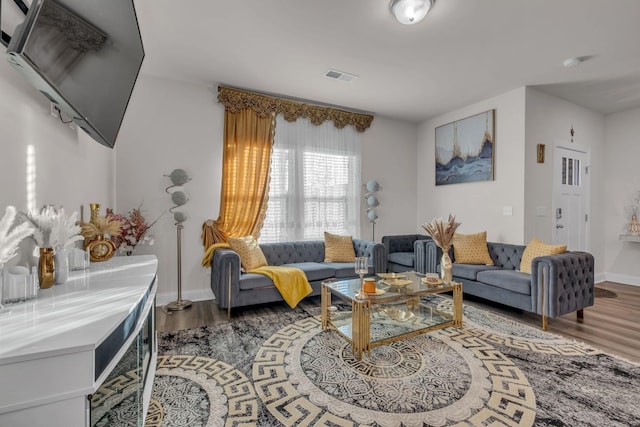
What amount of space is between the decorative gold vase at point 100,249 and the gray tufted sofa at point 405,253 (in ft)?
11.6

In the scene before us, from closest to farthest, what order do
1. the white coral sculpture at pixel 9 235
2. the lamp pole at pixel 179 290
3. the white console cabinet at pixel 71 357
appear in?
the white console cabinet at pixel 71 357 → the white coral sculpture at pixel 9 235 → the lamp pole at pixel 179 290

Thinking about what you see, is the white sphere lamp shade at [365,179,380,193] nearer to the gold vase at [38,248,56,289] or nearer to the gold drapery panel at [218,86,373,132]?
the gold drapery panel at [218,86,373,132]

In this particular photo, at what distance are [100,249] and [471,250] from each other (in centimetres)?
406

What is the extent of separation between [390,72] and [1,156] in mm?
3489

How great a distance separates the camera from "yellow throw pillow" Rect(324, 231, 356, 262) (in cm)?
425

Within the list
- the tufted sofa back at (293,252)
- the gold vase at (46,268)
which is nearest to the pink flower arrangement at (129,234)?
the tufted sofa back at (293,252)

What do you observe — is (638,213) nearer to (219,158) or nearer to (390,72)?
(390,72)

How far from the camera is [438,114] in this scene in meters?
5.16

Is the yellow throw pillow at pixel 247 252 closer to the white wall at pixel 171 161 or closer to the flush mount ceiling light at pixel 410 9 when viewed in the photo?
the white wall at pixel 171 161

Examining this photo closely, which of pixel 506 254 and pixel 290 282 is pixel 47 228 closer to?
pixel 290 282

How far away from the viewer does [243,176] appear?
4137 mm

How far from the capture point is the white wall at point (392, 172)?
5176mm

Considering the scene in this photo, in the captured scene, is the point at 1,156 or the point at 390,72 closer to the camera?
the point at 1,156

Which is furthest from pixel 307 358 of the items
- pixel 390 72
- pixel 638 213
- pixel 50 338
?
pixel 638 213
